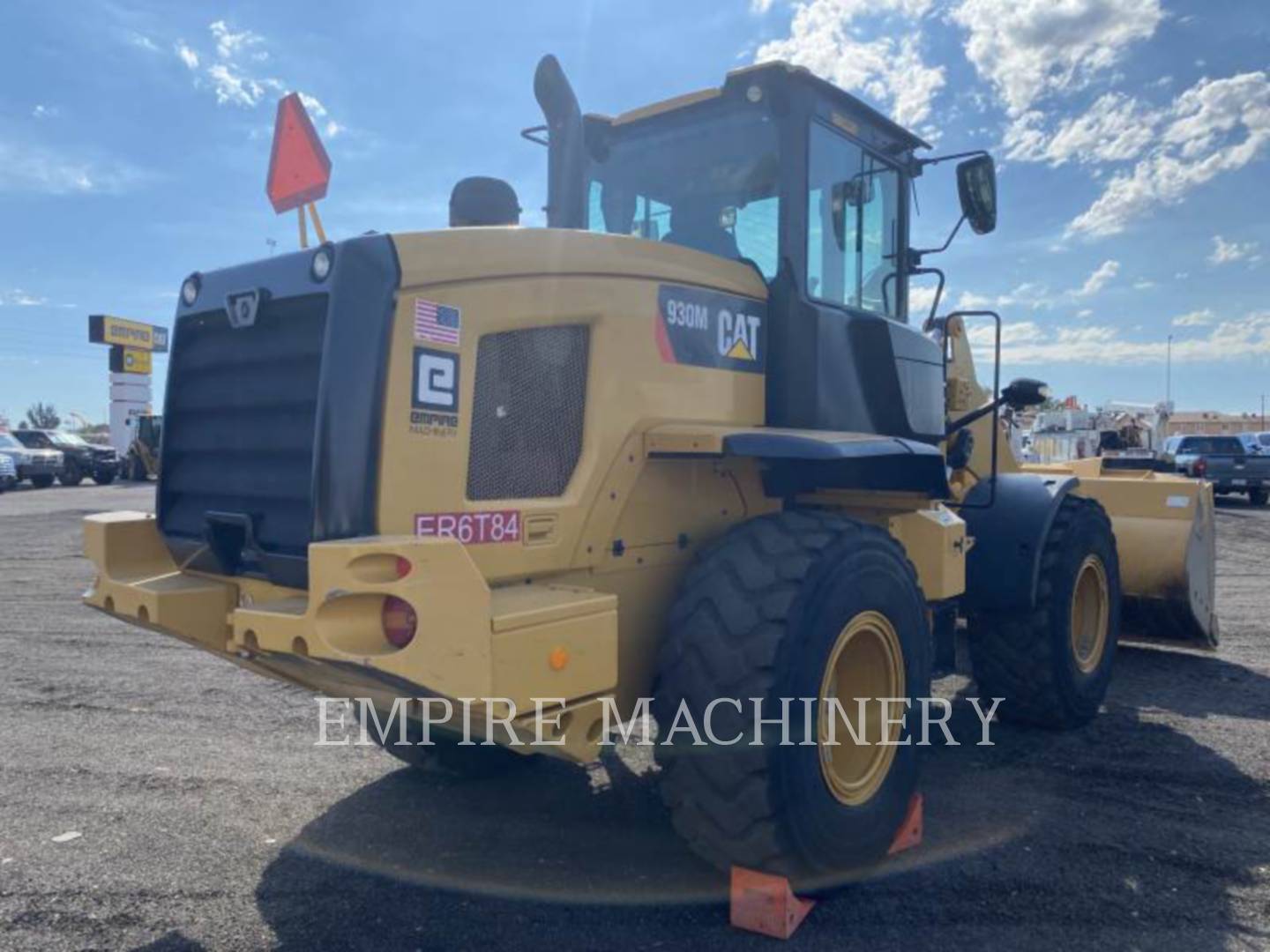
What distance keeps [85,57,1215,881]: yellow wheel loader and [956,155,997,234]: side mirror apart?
0.01 m

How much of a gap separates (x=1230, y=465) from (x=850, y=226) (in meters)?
22.6

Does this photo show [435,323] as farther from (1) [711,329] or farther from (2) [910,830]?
(2) [910,830]

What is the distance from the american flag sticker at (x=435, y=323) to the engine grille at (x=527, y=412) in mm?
118

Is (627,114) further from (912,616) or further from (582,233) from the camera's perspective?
(912,616)

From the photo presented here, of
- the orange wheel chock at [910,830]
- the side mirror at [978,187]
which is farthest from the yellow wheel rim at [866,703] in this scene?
the side mirror at [978,187]

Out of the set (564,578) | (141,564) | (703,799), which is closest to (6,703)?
(141,564)

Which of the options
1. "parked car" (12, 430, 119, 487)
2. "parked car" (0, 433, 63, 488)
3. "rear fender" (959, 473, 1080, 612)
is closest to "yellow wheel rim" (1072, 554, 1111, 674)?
"rear fender" (959, 473, 1080, 612)

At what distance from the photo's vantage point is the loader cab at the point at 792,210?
4156 millimetres

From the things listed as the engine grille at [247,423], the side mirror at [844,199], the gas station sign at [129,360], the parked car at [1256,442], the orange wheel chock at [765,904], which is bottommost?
the orange wheel chock at [765,904]

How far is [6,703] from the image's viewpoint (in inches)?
239

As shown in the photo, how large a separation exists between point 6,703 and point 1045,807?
5865 millimetres

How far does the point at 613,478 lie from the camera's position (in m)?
3.48

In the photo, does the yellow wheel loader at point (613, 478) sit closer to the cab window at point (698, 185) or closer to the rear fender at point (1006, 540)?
the cab window at point (698, 185)

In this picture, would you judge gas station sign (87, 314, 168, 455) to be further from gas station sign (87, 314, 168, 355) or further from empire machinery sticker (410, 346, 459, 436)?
empire machinery sticker (410, 346, 459, 436)
